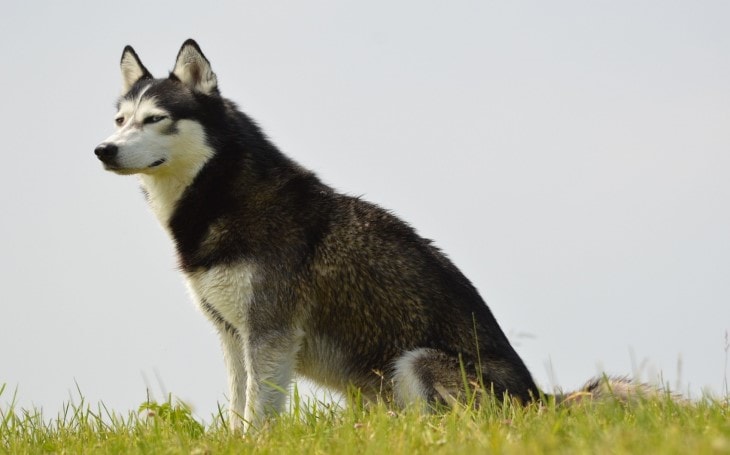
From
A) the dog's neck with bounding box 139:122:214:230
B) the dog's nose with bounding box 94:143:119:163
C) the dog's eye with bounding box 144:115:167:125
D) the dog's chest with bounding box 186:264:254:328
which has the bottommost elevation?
the dog's chest with bounding box 186:264:254:328

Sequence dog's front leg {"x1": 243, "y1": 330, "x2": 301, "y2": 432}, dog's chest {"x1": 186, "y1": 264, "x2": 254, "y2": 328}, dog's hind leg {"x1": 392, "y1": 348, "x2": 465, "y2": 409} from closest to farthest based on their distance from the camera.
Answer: dog's hind leg {"x1": 392, "y1": 348, "x2": 465, "y2": 409} < dog's front leg {"x1": 243, "y1": 330, "x2": 301, "y2": 432} < dog's chest {"x1": 186, "y1": 264, "x2": 254, "y2": 328}

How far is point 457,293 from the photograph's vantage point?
6152mm

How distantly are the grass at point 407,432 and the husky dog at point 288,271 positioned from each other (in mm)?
605

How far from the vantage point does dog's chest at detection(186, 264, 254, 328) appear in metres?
5.97

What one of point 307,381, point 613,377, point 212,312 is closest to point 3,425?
point 212,312

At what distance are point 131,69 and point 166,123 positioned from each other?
0.96 metres

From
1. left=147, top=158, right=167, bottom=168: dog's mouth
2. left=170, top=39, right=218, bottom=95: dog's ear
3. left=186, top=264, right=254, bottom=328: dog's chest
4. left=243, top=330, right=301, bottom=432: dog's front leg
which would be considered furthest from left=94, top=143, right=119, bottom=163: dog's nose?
left=243, top=330, right=301, bottom=432: dog's front leg

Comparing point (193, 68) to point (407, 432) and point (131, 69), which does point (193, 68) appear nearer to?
point (131, 69)

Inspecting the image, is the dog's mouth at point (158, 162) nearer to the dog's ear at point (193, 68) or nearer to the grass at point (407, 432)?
the dog's ear at point (193, 68)

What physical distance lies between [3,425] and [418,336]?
2.73 m

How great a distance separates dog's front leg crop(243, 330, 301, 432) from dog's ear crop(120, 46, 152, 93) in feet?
7.95

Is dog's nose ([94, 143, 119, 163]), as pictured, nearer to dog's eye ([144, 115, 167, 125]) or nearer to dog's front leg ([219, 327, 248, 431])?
dog's eye ([144, 115, 167, 125])

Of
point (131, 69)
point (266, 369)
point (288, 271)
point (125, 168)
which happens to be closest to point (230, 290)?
point (288, 271)

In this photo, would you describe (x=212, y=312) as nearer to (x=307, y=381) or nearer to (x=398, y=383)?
(x=307, y=381)
